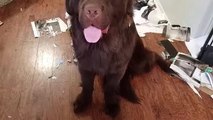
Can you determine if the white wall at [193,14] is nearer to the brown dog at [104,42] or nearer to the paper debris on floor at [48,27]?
the brown dog at [104,42]

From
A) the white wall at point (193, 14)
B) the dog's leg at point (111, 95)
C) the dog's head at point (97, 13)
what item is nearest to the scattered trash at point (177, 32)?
the white wall at point (193, 14)

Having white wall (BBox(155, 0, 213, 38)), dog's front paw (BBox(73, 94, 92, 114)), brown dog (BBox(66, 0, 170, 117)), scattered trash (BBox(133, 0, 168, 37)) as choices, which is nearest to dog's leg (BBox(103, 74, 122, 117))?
brown dog (BBox(66, 0, 170, 117))

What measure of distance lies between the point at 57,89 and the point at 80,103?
0.23 metres

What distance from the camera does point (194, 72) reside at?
1851 mm

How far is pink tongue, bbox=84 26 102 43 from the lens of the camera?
1089 mm

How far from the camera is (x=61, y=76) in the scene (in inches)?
70.2

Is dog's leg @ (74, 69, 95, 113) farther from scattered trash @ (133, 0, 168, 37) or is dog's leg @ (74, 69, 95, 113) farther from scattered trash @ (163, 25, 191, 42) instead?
scattered trash @ (163, 25, 191, 42)

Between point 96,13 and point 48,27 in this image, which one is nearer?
point 96,13

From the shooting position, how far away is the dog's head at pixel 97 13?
0.99 m

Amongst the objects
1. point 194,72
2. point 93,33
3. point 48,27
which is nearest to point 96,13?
point 93,33

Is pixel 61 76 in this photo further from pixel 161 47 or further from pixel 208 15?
pixel 208 15

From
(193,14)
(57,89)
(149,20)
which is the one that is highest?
(193,14)

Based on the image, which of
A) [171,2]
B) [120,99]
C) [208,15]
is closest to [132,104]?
[120,99]

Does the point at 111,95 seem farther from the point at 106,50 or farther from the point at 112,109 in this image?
the point at 106,50
